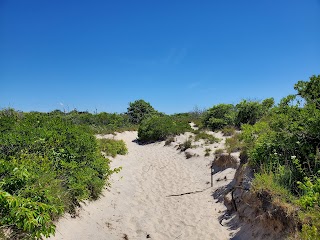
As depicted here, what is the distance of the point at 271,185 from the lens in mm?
5316

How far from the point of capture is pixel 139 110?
40969mm

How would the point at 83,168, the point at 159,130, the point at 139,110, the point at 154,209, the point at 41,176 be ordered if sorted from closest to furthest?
the point at 41,176 < the point at 83,168 < the point at 154,209 < the point at 159,130 < the point at 139,110

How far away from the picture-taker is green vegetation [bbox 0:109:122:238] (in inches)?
140

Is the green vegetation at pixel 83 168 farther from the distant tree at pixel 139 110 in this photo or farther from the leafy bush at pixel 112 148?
the distant tree at pixel 139 110

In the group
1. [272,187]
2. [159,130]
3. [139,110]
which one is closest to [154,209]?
[272,187]

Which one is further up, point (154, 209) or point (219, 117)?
point (219, 117)

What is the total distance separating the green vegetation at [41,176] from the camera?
3.56 metres

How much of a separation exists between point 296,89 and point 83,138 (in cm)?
659

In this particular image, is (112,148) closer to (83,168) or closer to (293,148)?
(83,168)

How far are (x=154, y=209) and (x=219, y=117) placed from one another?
665 inches

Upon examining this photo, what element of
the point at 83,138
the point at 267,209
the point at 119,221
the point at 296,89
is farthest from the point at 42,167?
the point at 296,89

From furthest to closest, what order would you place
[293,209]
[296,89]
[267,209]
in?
[296,89]
[267,209]
[293,209]

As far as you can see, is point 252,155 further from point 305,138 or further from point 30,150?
point 30,150

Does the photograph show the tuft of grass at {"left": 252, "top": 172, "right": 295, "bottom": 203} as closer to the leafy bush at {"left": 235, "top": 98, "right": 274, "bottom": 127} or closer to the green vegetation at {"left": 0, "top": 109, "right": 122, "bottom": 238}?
the green vegetation at {"left": 0, "top": 109, "right": 122, "bottom": 238}
